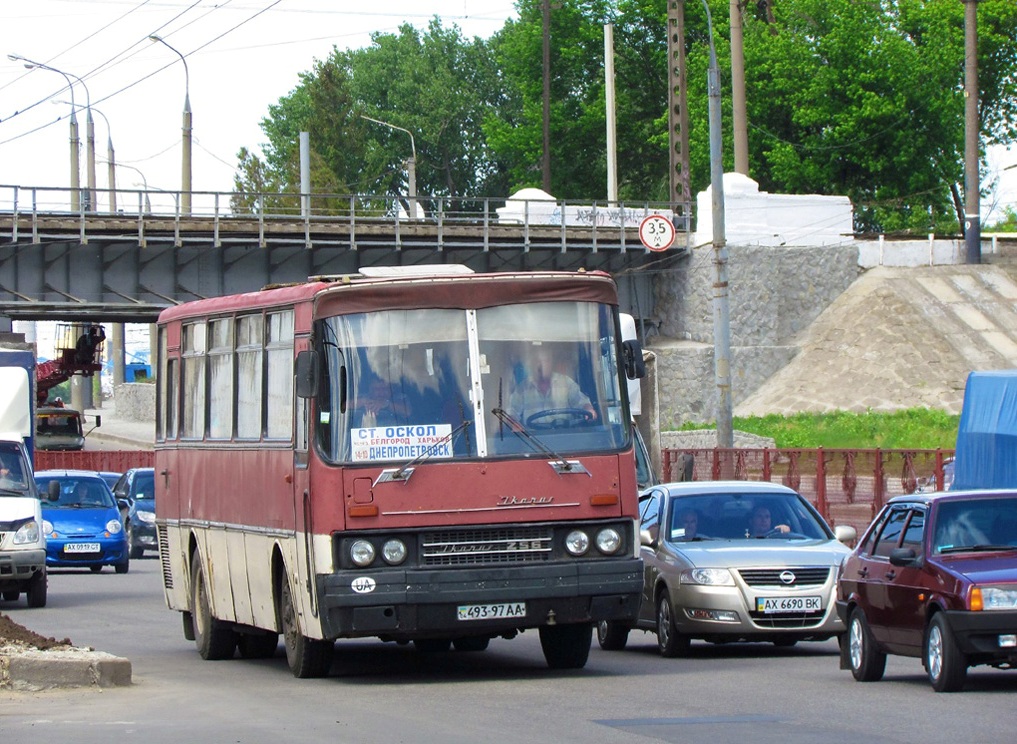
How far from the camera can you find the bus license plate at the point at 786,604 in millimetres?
14875

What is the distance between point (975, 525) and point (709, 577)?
302cm

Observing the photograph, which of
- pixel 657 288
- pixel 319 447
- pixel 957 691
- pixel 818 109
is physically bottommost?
pixel 957 691

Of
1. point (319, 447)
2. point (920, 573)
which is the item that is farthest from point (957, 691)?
point (319, 447)

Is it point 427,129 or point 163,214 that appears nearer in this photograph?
point 163,214

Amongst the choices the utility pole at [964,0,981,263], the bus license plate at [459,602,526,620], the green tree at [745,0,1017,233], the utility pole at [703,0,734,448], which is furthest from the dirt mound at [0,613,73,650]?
the green tree at [745,0,1017,233]

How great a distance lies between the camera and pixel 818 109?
238 ft

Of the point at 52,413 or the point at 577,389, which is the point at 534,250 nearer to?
the point at 52,413

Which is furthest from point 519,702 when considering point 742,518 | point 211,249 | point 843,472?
point 211,249

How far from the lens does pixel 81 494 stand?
31.4 meters

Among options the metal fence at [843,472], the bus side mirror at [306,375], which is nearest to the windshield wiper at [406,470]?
the bus side mirror at [306,375]

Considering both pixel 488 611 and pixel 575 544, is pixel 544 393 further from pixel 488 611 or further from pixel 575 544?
pixel 488 611

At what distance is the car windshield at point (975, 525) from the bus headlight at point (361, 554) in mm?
3705

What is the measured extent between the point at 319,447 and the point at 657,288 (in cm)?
4843

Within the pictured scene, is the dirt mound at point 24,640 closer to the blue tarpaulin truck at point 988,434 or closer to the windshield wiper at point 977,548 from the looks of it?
the windshield wiper at point 977,548
